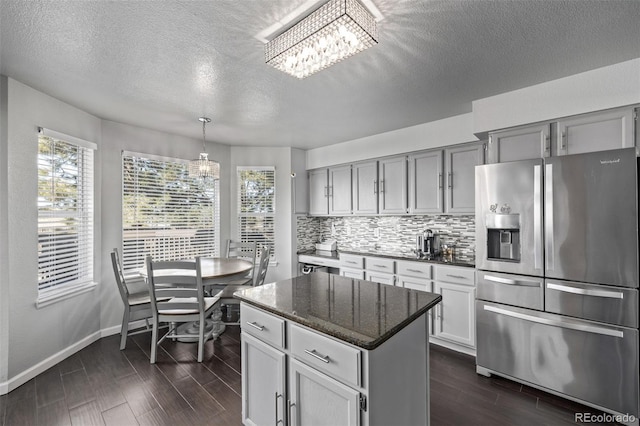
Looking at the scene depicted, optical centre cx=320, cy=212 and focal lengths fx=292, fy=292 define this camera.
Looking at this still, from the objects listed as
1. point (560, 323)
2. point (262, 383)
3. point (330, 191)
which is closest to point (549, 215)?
point (560, 323)

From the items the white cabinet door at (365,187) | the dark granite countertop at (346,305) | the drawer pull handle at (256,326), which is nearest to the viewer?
the dark granite countertop at (346,305)

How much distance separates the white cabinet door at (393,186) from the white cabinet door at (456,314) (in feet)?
3.72

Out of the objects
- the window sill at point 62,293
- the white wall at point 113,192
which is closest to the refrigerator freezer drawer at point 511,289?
the white wall at point 113,192

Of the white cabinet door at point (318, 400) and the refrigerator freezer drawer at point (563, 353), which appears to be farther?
the refrigerator freezer drawer at point (563, 353)

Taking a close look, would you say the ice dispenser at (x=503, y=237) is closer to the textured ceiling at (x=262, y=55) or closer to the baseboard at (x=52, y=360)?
the textured ceiling at (x=262, y=55)

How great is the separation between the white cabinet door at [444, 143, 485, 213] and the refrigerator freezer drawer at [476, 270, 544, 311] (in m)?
0.87

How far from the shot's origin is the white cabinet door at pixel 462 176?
10.6 ft

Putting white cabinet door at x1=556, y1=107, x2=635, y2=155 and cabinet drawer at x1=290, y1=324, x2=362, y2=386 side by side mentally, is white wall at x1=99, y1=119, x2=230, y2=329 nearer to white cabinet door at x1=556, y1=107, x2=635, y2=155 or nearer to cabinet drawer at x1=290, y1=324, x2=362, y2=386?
cabinet drawer at x1=290, y1=324, x2=362, y2=386

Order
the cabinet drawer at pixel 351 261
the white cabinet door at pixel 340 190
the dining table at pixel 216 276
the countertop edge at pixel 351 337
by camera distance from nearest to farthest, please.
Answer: the countertop edge at pixel 351 337, the dining table at pixel 216 276, the cabinet drawer at pixel 351 261, the white cabinet door at pixel 340 190

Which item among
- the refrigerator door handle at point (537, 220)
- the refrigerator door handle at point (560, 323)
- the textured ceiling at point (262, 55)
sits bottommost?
the refrigerator door handle at point (560, 323)

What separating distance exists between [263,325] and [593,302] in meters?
2.36

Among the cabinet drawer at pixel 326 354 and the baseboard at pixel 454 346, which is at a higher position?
the cabinet drawer at pixel 326 354

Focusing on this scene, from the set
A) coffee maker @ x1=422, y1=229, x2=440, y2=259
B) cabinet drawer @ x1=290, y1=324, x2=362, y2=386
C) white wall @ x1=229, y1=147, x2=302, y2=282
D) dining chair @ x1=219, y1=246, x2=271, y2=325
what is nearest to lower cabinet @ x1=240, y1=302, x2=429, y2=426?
cabinet drawer @ x1=290, y1=324, x2=362, y2=386

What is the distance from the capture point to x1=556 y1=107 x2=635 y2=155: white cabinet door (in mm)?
2125
